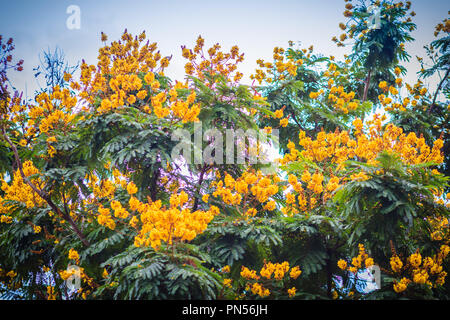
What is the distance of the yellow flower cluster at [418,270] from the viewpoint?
3.41 m

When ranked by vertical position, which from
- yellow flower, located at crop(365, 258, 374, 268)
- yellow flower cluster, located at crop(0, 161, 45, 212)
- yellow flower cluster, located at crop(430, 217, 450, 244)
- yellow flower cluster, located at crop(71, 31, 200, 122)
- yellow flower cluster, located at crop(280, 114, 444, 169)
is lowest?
yellow flower, located at crop(365, 258, 374, 268)

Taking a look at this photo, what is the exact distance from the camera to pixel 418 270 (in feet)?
11.4

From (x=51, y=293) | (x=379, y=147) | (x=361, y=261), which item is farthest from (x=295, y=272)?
(x=51, y=293)

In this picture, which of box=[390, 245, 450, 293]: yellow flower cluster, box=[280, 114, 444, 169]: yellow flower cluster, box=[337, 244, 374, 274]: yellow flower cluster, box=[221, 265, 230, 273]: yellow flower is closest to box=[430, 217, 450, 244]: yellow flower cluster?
box=[390, 245, 450, 293]: yellow flower cluster

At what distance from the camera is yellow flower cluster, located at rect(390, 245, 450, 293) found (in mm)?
3413

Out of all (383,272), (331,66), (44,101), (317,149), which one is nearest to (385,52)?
(331,66)

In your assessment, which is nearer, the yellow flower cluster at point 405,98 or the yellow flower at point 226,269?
the yellow flower at point 226,269

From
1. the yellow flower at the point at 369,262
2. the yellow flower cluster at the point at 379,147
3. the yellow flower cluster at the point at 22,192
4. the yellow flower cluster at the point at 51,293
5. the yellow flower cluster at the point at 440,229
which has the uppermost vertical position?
the yellow flower cluster at the point at 379,147

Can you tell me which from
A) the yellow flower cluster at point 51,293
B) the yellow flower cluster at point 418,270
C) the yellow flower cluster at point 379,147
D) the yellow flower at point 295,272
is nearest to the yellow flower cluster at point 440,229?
the yellow flower cluster at point 418,270

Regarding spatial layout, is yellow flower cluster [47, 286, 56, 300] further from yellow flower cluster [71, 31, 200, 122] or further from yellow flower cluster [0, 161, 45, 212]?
yellow flower cluster [71, 31, 200, 122]

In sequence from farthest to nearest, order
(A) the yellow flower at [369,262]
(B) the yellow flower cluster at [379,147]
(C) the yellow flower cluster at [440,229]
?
1. (B) the yellow flower cluster at [379,147]
2. (C) the yellow flower cluster at [440,229]
3. (A) the yellow flower at [369,262]

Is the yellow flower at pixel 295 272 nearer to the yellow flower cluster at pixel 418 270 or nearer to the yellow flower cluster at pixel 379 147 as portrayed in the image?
the yellow flower cluster at pixel 418 270

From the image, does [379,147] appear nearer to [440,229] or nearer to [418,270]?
[440,229]

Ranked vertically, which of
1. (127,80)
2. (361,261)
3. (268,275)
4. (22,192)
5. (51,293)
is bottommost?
(51,293)
